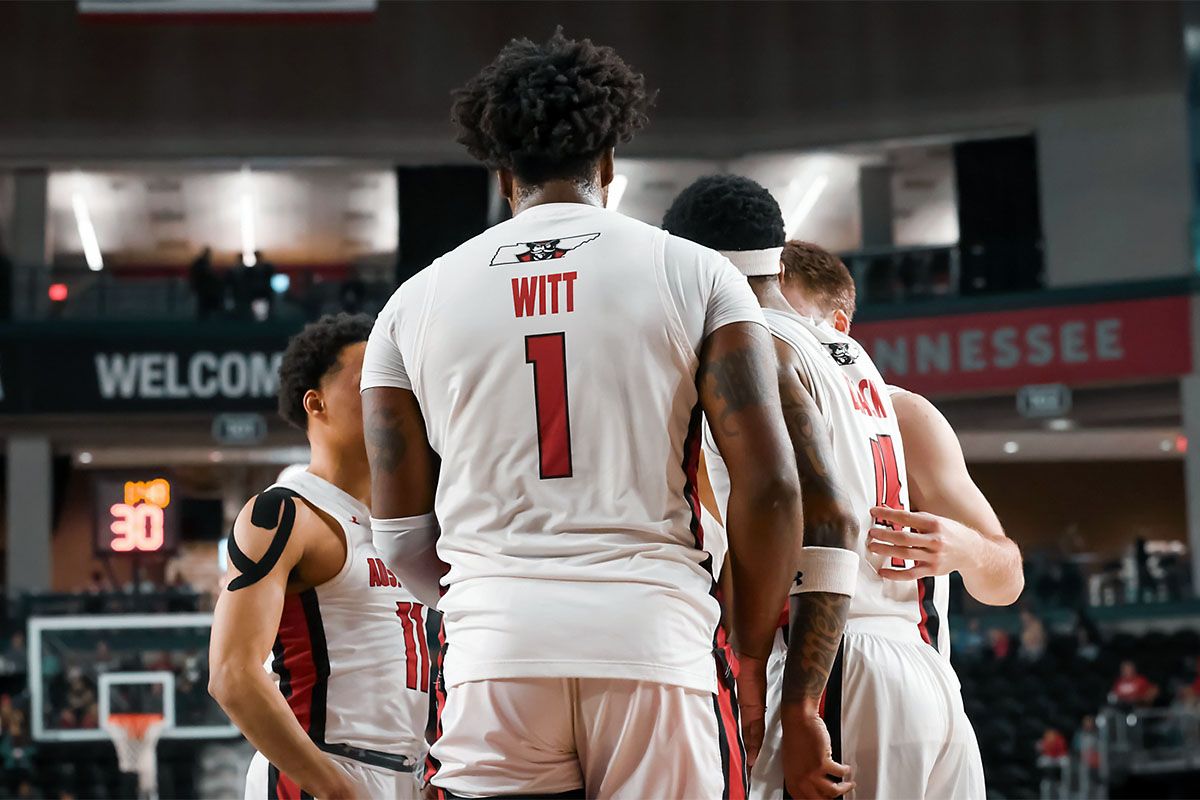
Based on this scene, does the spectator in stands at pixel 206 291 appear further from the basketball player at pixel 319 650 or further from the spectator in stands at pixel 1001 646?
the basketball player at pixel 319 650

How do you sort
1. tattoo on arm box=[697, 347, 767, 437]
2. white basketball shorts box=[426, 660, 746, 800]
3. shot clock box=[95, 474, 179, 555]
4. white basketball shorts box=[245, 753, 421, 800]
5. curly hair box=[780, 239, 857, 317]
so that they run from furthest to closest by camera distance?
shot clock box=[95, 474, 179, 555], white basketball shorts box=[245, 753, 421, 800], curly hair box=[780, 239, 857, 317], tattoo on arm box=[697, 347, 767, 437], white basketball shorts box=[426, 660, 746, 800]

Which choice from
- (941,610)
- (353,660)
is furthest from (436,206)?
(941,610)

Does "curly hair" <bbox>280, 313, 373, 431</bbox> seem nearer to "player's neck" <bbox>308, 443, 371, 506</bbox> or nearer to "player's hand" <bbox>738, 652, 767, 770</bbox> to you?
"player's neck" <bbox>308, 443, 371, 506</bbox>

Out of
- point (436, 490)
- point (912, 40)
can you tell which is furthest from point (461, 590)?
point (912, 40)

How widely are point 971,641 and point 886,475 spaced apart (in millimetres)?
14469

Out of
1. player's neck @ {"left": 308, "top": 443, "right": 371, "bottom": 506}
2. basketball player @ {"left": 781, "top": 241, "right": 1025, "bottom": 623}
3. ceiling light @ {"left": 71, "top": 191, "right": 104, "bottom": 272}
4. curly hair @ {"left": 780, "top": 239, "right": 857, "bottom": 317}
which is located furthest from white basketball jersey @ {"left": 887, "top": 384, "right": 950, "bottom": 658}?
ceiling light @ {"left": 71, "top": 191, "right": 104, "bottom": 272}

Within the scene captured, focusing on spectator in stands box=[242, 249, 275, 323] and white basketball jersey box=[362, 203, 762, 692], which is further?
spectator in stands box=[242, 249, 275, 323]

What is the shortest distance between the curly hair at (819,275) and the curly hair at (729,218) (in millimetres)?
379

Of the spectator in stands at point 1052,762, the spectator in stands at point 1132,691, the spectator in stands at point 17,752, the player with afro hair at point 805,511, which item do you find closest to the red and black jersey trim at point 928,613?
the player with afro hair at point 805,511

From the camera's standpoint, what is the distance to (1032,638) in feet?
52.5

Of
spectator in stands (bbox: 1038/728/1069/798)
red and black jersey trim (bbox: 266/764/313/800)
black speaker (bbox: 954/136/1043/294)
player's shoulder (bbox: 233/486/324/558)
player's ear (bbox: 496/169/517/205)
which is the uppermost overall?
black speaker (bbox: 954/136/1043/294)

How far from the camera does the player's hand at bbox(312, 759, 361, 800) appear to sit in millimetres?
3311

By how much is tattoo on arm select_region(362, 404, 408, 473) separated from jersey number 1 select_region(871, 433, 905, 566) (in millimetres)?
1018

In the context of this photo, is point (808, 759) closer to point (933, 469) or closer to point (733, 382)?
point (733, 382)
